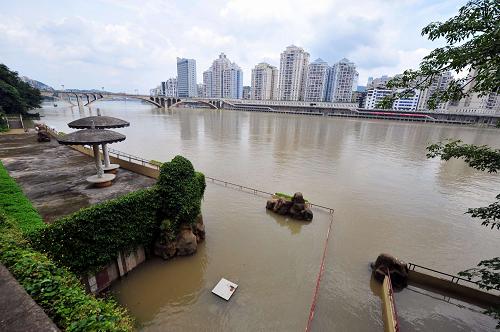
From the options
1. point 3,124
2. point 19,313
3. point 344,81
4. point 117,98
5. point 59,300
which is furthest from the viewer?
point 344,81

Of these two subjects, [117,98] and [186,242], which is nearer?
[186,242]

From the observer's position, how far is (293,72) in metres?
166

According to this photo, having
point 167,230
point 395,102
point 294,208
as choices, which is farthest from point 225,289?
point 395,102

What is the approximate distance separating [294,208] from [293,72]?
550 ft

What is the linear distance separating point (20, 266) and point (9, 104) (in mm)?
61384

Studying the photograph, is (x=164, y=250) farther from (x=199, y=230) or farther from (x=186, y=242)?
(x=199, y=230)

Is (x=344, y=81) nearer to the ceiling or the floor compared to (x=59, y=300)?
nearer to the ceiling

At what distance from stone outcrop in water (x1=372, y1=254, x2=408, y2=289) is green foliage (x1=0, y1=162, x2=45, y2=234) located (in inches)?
602

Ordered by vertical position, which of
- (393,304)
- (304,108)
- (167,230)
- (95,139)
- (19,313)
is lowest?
(393,304)

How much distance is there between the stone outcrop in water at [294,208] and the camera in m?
17.4

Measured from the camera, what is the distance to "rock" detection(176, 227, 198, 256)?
12633 mm

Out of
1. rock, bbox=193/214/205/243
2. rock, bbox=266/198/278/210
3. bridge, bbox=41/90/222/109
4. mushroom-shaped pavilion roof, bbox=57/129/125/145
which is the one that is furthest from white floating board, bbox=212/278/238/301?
bridge, bbox=41/90/222/109

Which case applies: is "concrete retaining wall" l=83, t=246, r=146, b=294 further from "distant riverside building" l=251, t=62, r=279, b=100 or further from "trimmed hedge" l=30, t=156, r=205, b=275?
"distant riverside building" l=251, t=62, r=279, b=100

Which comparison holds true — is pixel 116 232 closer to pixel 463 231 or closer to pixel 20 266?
pixel 20 266
